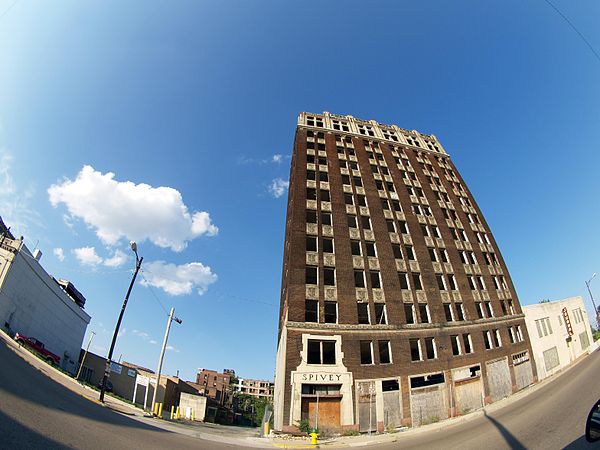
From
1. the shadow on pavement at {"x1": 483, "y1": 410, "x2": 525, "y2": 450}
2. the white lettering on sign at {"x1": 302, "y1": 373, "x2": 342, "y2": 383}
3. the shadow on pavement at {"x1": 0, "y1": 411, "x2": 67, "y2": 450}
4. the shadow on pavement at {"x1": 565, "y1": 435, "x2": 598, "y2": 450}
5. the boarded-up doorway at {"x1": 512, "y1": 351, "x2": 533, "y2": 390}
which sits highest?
the boarded-up doorway at {"x1": 512, "y1": 351, "x2": 533, "y2": 390}

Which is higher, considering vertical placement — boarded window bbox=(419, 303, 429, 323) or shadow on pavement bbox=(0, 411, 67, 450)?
boarded window bbox=(419, 303, 429, 323)

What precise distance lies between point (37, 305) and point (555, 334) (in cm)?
6641

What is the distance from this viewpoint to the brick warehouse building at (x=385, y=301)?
20906 mm

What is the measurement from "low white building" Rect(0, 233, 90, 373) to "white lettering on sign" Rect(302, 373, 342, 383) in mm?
32318

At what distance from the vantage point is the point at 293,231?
27.1 m

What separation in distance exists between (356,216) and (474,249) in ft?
53.4

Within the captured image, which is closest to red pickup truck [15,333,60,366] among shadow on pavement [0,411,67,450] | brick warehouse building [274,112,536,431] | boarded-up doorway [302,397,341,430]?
brick warehouse building [274,112,536,431]

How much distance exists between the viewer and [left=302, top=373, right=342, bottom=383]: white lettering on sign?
20.4 metres

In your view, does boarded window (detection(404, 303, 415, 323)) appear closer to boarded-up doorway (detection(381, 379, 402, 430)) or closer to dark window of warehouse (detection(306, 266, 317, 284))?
boarded-up doorway (detection(381, 379, 402, 430))

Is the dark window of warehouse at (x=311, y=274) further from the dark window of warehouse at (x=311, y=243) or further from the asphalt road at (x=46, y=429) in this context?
the asphalt road at (x=46, y=429)

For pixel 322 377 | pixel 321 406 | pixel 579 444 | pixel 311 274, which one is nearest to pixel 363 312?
pixel 311 274

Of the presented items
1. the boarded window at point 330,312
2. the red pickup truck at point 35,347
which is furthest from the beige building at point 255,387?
the boarded window at point 330,312

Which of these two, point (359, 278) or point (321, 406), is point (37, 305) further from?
point (359, 278)

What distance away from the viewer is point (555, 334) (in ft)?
109
